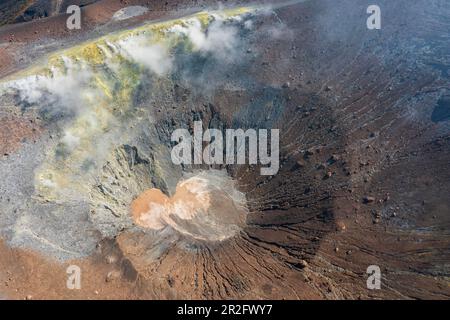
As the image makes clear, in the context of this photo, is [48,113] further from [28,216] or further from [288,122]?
[288,122]

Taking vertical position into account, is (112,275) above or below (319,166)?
above

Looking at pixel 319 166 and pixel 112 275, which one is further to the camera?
pixel 319 166

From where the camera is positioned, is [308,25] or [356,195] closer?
[356,195]

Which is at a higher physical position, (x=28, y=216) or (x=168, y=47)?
(x=168, y=47)

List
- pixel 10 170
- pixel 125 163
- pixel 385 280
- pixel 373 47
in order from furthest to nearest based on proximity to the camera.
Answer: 1. pixel 373 47
2. pixel 125 163
3. pixel 10 170
4. pixel 385 280

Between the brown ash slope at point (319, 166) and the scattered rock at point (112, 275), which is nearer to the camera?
the scattered rock at point (112, 275)

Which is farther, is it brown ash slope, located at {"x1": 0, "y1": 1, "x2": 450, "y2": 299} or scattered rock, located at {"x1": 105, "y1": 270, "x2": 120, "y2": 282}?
brown ash slope, located at {"x1": 0, "y1": 1, "x2": 450, "y2": 299}

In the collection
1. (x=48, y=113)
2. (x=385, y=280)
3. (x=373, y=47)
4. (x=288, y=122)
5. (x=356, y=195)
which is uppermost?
(x=48, y=113)

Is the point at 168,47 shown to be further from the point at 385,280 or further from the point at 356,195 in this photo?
the point at 385,280

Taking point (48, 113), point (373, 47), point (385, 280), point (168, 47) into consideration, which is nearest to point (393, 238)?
point (385, 280)

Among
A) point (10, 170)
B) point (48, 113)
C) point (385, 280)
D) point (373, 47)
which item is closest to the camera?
point (385, 280)
